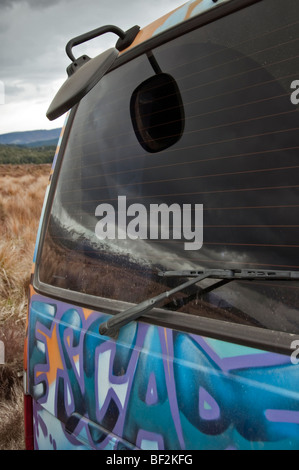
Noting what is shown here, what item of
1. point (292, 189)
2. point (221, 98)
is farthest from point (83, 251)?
point (292, 189)

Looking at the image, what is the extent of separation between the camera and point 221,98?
151 cm

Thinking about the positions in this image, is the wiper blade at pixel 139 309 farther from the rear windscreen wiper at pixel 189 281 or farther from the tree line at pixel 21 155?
the tree line at pixel 21 155

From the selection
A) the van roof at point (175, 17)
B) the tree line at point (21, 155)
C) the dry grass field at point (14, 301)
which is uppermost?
the tree line at point (21, 155)

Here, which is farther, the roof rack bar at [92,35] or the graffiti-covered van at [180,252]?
the roof rack bar at [92,35]

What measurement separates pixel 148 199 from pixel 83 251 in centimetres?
39

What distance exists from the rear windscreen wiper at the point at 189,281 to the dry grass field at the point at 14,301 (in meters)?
2.28

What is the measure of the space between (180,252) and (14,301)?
568cm

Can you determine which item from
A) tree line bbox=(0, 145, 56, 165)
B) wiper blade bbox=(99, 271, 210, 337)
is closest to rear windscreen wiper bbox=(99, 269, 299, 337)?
wiper blade bbox=(99, 271, 210, 337)

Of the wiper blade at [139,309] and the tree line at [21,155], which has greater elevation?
the tree line at [21,155]

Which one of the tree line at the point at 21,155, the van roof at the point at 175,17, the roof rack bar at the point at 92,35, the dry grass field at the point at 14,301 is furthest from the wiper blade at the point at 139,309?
the tree line at the point at 21,155

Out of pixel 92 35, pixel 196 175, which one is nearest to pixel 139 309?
pixel 196 175

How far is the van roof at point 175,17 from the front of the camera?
1.63m

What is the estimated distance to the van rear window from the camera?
1.32 m

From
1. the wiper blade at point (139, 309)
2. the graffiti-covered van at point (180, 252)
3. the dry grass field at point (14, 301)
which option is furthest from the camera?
the dry grass field at point (14, 301)
